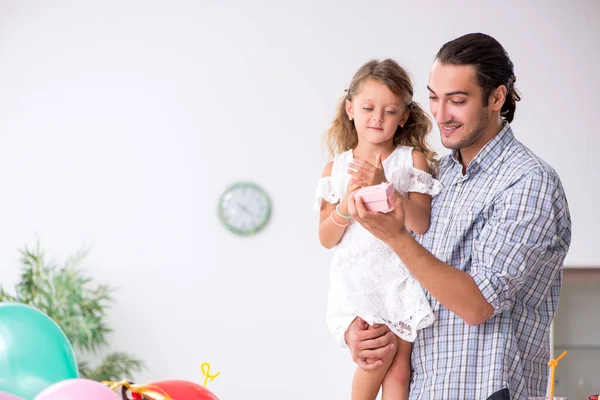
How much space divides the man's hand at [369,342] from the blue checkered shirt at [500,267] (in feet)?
0.37

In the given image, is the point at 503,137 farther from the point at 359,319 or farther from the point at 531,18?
the point at 531,18

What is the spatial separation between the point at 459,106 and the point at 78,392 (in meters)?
1.06

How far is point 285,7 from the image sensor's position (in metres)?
4.92

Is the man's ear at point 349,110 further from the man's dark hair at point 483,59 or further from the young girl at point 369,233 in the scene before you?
the man's dark hair at point 483,59

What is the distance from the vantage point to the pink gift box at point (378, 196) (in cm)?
160

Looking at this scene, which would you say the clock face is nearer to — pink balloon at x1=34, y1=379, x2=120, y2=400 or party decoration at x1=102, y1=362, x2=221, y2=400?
party decoration at x1=102, y1=362, x2=221, y2=400

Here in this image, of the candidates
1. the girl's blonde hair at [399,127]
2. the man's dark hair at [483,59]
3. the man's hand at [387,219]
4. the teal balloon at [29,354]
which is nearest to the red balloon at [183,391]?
the teal balloon at [29,354]

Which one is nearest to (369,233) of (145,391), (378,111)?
(378,111)

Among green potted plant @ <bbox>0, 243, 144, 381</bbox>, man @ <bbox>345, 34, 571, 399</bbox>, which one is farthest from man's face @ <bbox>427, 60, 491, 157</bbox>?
green potted plant @ <bbox>0, 243, 144, 381</bbox>

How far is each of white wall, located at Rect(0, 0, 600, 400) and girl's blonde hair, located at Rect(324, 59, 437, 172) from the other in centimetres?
247

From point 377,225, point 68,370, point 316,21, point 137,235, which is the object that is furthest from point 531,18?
point 68,370

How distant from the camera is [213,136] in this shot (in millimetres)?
4934

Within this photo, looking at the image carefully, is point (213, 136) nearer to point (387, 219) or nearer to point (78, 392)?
point (387, 219)

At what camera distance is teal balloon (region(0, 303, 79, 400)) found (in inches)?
59.4
